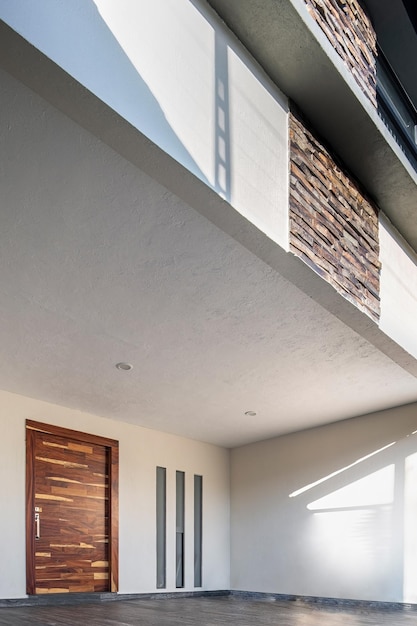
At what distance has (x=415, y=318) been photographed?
6273mm

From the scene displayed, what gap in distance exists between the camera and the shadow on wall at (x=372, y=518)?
811cm

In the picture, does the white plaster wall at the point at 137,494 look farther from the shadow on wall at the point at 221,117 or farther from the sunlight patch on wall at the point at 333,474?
the shadow on wall at the point at 221,117

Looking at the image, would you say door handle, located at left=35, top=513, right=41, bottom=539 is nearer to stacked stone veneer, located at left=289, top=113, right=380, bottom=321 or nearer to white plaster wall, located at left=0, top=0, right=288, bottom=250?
stacked stone veneer, located at left=289, top=113, right=380, bottom=321

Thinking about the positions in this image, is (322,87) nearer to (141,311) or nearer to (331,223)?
(331,223)

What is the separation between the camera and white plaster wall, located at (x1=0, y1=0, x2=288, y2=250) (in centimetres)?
259

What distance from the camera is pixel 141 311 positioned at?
5.09m

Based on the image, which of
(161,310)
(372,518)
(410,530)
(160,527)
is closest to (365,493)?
(372,518)

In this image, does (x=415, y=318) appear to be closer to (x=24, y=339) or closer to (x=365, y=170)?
(x=365, y=170)

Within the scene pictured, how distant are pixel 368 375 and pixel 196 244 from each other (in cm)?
367

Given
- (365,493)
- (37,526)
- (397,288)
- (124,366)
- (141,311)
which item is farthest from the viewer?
(365,493)

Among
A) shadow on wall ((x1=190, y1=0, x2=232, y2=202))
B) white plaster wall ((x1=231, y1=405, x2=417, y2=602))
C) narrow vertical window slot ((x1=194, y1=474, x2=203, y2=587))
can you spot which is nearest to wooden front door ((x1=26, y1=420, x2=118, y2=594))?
narrow vertical window slot ((x1=194, y1=474, x2=203, y2=587))

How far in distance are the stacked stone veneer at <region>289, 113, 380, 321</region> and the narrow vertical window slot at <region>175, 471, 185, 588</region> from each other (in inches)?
183

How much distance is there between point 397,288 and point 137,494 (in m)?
4.16

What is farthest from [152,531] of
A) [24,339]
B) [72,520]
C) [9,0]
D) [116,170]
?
[9,0]
